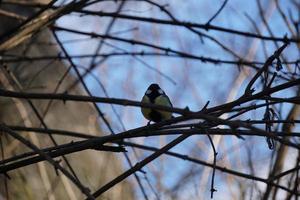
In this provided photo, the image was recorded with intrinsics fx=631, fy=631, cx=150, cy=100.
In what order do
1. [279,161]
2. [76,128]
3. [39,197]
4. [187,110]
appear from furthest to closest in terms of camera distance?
[76,128] → [39,197] → [279,161] → [187,110]

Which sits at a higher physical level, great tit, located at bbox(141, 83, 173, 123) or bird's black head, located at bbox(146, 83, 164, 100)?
bird's black head, located at bbox(146, 83, 164, 100)

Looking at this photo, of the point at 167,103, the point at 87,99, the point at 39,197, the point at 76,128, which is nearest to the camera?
the point at 87,99

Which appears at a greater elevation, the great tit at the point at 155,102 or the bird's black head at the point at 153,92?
the bird's black head at the point at 153,92

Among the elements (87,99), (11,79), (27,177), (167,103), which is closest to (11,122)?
(27,177)

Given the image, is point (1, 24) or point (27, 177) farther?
point (1, 24)

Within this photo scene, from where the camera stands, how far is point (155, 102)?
1.88 metres

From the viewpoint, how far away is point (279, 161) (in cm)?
212

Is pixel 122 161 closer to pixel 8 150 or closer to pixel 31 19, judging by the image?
pixel 8 150

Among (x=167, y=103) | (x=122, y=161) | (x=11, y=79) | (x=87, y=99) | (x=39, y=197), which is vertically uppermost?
(x=122, y=161)

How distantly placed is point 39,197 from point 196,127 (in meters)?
2.34

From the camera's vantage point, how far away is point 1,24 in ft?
13.5

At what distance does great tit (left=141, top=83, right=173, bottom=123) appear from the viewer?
1.85m

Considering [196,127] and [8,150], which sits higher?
[8,150]

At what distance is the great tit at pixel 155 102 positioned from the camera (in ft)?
6.08
